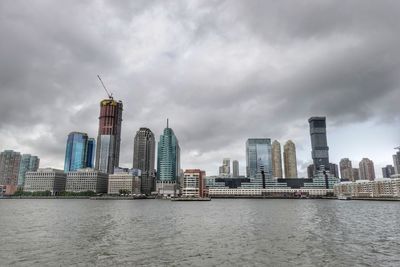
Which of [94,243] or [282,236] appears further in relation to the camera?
[282,236]

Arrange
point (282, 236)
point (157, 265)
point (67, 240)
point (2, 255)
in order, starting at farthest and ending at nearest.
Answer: point (282, 236)
point (67, 240)
point (2, 255)
point (157, 265)

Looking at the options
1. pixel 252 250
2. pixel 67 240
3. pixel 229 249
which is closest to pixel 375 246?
pixel 252 250

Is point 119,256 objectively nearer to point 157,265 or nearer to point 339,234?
point 157,265

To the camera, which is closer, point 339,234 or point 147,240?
point 147,240

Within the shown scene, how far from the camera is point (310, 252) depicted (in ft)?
126

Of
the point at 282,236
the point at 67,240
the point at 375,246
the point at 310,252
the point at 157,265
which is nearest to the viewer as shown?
the point at 157,265

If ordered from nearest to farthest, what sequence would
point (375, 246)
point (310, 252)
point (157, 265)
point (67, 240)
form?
point (157, 265) < point (310, 252) < point (375, 246) < point (67, 240)

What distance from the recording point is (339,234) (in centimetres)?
5372

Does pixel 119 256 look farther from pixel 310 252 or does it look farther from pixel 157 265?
pixel 310 252

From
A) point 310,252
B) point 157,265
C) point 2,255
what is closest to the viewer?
point 157,265

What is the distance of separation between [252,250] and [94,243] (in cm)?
2239

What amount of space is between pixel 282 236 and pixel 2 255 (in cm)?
3996

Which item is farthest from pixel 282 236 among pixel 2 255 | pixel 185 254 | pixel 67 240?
pixel 2 255

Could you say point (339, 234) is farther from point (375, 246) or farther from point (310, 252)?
point (310, 252)
